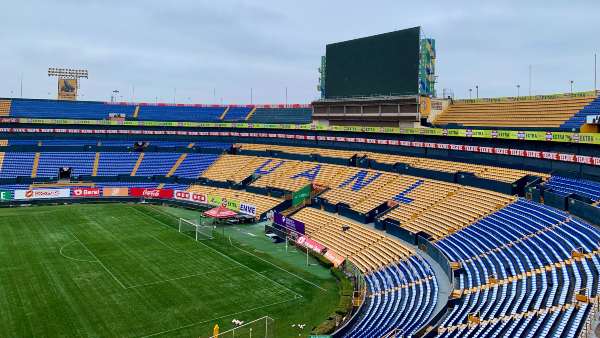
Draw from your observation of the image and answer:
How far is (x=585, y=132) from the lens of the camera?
3803 centimetres

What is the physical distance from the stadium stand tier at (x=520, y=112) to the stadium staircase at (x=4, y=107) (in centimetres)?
6782

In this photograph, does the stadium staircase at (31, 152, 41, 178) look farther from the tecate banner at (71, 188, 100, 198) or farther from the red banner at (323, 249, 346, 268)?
the red banner at (323, 249, 346, 268)

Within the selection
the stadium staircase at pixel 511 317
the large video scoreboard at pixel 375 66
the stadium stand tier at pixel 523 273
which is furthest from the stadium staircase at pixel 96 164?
the stadium staircase at pixel 511 317

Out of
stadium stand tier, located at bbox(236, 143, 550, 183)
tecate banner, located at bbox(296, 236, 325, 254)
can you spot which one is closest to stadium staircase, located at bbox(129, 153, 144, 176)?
stadium stand tier, located at bbox(236, 143, 550, 183)

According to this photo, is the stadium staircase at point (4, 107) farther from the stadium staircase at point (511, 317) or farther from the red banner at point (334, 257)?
the stadium staircase at point (511, 317)

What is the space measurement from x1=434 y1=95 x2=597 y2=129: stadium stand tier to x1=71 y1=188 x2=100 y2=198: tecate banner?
4840 centimetres

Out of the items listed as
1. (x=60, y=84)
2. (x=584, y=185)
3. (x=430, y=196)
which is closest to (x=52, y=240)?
(x=430, y=196)

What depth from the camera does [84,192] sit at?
218ft

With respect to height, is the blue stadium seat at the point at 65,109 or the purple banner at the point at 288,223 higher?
the blue stadium seat at the point at 65,109

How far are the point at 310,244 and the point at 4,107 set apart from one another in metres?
63.1

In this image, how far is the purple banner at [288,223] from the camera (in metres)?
46.0

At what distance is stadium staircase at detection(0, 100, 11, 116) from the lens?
7550cm

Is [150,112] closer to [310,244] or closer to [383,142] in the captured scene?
[383,142]

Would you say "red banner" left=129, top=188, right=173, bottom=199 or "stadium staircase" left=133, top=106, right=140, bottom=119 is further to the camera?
"stadium staircase" left=133, top=106, right=140, bottom=119
